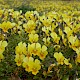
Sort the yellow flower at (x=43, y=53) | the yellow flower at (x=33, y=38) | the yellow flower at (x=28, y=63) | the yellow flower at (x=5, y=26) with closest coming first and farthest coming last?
the yellow flower at (x=28, y=63)
the yellow flower at (x=43, y=53)
the yellow flower at (x=33, y=38)
the yellow flower at (x=5, y=26)

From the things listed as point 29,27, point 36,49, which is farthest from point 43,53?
point 29,27

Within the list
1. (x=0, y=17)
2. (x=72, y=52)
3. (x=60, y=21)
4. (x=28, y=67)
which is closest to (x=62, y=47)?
(x=72, y=52)

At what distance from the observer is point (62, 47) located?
9.07 ft

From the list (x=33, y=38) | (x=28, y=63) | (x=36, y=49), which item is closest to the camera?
(x=28, y=63)

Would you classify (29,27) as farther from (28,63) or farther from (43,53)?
(28,63)

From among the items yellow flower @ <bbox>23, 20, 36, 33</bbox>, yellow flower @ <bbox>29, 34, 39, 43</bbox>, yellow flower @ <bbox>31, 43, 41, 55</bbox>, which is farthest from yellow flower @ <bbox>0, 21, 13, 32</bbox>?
yellow flower @ <bbox>31, 43, 41, 55</bbox>

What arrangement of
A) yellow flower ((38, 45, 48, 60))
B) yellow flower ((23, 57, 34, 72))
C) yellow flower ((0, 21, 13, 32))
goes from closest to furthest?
yellow flower ((23, 57, 34, 72)) < yellow flower ((38, 45, 48, 60)) < yellow flower ((0, 21, 13, 32))

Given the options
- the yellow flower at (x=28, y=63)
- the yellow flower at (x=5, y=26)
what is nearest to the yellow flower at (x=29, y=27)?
the yellow flower at (x=5, y=26)

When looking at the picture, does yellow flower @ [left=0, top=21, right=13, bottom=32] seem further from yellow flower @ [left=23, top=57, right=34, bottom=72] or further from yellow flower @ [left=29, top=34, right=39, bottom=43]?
yellow flower @ [left=23, top=57, right=34, bottom=72]

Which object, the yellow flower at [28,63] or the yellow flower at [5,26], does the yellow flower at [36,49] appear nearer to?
the yellow flower at [28,63]

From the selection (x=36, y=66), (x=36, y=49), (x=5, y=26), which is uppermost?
(x=5, y=26)

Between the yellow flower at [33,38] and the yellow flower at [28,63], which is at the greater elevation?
the yellow flower at [33,38]

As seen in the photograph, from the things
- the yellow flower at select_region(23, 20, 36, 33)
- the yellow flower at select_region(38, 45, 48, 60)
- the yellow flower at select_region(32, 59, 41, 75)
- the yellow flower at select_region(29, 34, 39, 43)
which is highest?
the yellow flower at select_region(23, 20, 36, 33)

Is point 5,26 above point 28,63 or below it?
above
